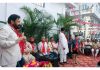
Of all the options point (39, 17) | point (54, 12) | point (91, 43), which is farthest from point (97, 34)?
point (39, 17)

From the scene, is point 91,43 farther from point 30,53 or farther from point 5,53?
point 5,53

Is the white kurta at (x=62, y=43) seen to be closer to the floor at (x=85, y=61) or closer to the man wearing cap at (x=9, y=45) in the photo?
the floor at (x=85, y=61)

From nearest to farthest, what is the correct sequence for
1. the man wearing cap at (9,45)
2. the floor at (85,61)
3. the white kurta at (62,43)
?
the man wearing cap at (9,45) < the floor at (85,61) < the white kurta at (62,43)

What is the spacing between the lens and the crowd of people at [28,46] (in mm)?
1878

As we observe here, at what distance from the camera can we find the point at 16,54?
74.6 inches

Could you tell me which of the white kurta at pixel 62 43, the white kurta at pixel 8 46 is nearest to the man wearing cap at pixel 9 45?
the white kurta at pixel 8 46

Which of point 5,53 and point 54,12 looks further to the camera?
point 54,12

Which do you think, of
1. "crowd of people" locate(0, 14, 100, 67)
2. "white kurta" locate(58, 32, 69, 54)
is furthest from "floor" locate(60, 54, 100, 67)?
"white kurta" locate(58, 32, 69, 54)

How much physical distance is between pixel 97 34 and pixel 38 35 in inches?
30.4

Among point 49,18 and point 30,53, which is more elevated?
point 49,18

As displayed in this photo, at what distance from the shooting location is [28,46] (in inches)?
98.1

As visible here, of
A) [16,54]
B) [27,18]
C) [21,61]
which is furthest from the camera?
[27,18]

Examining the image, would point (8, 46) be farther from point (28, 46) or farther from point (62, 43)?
point (62, 43)

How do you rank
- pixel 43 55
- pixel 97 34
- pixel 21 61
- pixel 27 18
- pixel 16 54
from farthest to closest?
pixel 27 18, pixel 43 55, pixel 97 34, pixel 21 61, pixel 16 54
